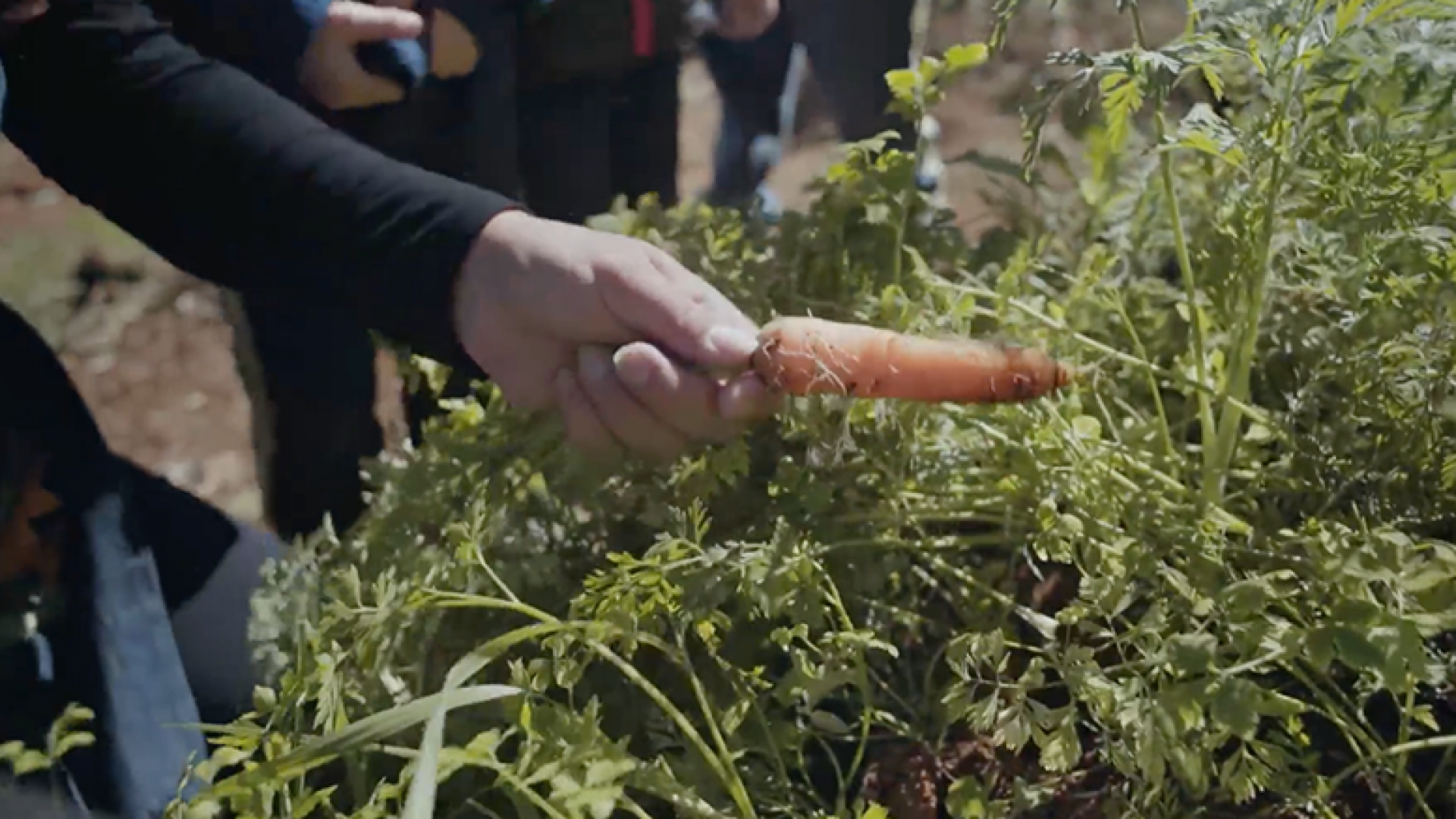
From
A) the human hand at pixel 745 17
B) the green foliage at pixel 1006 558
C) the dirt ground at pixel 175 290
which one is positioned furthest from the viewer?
the human hand at pixel 745 17

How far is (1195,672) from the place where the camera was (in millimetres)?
384

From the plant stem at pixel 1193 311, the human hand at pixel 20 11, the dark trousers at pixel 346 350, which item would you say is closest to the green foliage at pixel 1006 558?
the plant stem at pixel 1193 311

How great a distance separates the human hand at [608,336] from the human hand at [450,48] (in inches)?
4.4

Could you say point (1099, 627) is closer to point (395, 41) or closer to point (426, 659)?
point (426, 659)

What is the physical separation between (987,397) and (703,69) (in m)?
0.47

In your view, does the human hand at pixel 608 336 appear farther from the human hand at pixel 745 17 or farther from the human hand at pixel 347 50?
the human hand at pixel 745 17

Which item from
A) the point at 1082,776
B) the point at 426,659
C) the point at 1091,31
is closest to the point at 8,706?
the point at 426,659

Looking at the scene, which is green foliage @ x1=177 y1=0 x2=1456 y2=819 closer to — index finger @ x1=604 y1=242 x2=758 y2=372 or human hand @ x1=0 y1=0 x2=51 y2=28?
index finger @ x1=604 y1=242 x2=758 y2=372

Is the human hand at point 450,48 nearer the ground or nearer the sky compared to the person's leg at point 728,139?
nearer the sky

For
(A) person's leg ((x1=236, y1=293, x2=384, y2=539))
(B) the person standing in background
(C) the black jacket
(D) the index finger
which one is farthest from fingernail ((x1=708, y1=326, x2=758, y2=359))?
(B) the person standing in background

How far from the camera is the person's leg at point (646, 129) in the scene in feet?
2.45

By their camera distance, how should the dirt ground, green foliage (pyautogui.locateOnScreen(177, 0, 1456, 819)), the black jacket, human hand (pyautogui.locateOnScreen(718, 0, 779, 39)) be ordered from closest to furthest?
green foliage (pyautogui.locateOnScreen(177, 0, 1456, 819)) < the black jacket < the dirt ground < human hand (pyautogui.locateOnScreen(718, 0, 779, 39))

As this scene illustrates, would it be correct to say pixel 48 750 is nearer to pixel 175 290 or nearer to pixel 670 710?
pixel 670 710

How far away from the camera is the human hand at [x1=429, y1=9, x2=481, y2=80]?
23.1 inches
